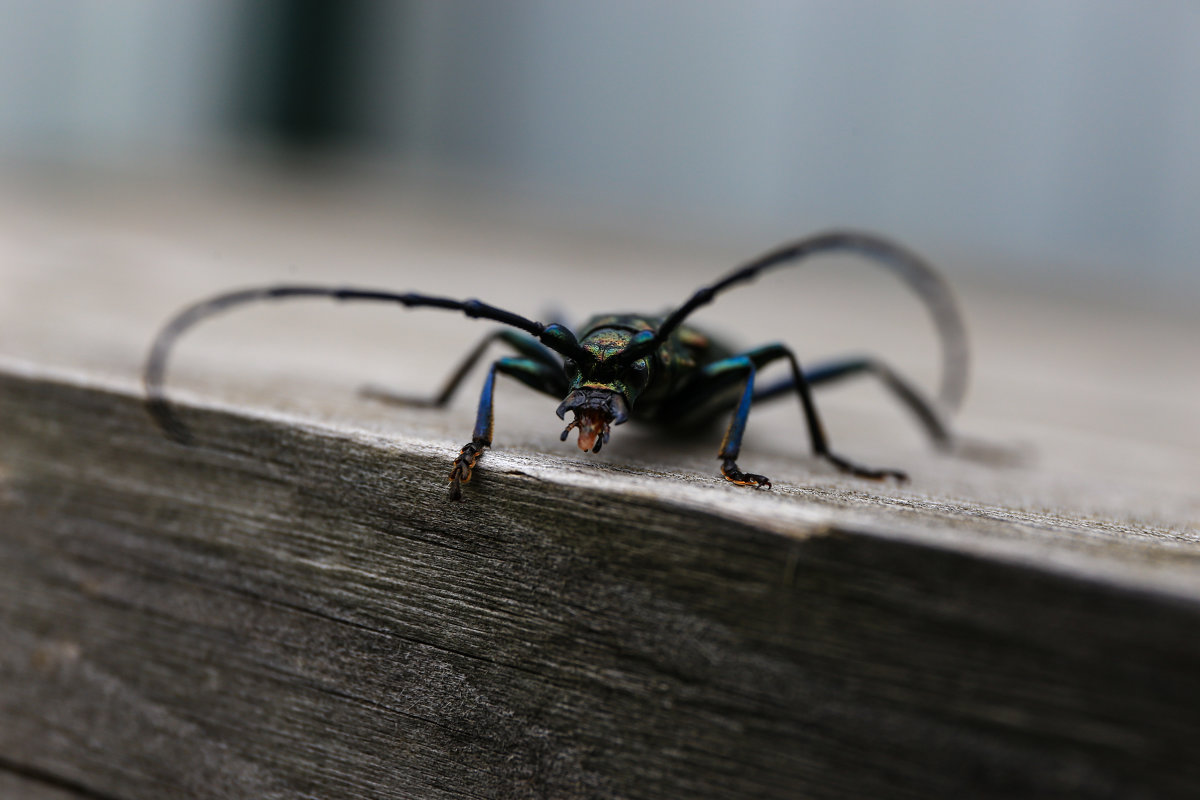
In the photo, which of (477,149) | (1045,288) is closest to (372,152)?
(477,149)

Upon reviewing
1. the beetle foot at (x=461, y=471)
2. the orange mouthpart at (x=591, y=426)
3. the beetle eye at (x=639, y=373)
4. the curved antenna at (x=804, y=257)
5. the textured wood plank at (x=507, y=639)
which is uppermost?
the curved antenna at (x=804, y=257)

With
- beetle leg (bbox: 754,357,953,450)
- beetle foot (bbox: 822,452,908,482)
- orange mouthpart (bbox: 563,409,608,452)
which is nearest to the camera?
orange mouthpart (bbox: 563,409,608,452)

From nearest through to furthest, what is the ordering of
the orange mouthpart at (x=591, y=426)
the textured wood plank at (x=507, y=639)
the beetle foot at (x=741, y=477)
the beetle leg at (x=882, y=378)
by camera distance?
the textured wood plank at (x=507, y=639) < the beetle foot at (x=741, y=477) < the orange mouthpart at (x=591, y=426) < the beetle leg at (x=882, y=378)

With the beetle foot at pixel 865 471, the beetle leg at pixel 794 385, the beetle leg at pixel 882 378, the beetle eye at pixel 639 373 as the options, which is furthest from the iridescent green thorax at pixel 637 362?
the beetle foot at pixel 865 471

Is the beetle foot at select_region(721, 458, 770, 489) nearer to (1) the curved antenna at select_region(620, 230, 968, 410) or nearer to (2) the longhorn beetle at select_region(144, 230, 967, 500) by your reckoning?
(2) the longhorn beetle at select_region(144, 230, 967, 500)

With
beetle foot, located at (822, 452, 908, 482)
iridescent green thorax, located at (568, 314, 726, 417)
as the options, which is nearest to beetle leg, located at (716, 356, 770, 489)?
iridescent green thorax, located at (568, 314, 726, 417)

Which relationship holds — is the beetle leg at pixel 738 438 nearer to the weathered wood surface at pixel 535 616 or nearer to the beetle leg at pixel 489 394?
the weathered wood surface at pixel 535 616
